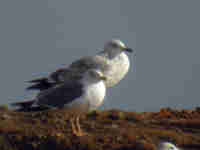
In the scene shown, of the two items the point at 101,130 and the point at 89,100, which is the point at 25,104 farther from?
the point at 101,130

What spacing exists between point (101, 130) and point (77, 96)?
0.74 metres

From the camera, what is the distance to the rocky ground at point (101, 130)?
39.7 ft

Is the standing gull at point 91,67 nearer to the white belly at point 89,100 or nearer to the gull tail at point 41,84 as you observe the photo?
the gull tail at point 41,84

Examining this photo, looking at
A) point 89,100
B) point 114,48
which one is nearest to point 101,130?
point 89,100

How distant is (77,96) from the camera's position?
41.8ft

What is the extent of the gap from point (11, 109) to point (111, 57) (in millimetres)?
2579

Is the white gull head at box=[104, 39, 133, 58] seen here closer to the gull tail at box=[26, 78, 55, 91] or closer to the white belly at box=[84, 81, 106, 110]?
the gull tail at box=[26, 78, 55, 91]

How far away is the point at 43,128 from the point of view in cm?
1290

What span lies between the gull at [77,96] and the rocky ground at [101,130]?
0.60 feet

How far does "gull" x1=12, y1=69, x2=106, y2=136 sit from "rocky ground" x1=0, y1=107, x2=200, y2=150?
18 centimetres

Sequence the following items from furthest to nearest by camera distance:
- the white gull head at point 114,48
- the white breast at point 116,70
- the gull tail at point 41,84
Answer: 1. the white gull head at point 114,48
2. the white breast at point 116,70
3. the gull tail at point 41,84

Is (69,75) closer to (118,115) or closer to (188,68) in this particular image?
(118,115)

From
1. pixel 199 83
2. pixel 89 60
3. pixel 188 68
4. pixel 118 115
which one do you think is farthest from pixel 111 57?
pixel 188 68

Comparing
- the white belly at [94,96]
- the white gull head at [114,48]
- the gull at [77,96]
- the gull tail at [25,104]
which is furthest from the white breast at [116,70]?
the gull tail at [25,104]
